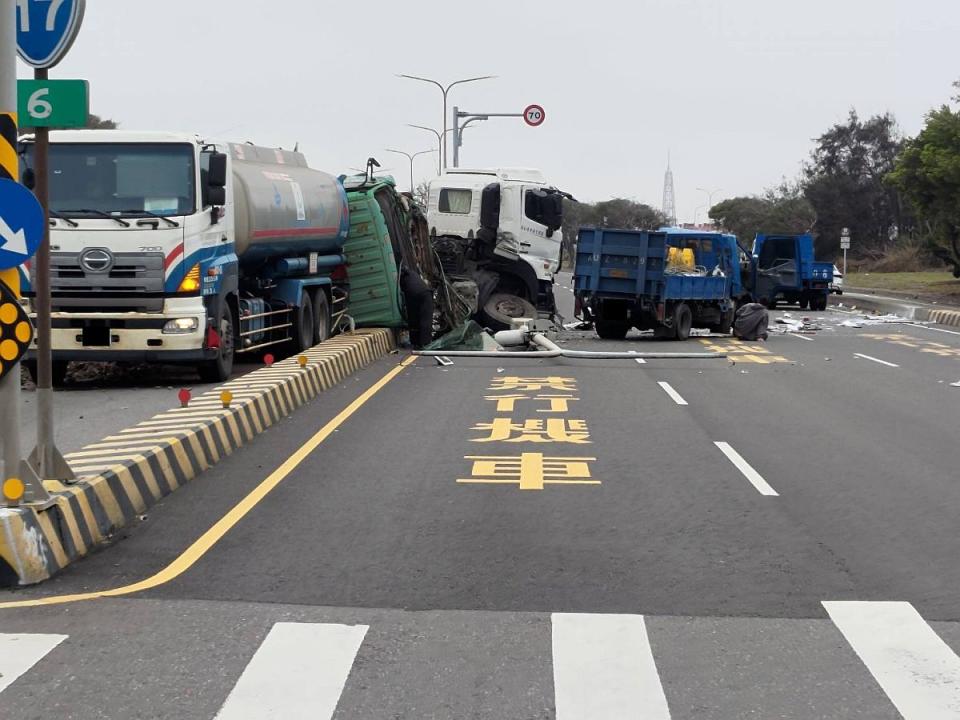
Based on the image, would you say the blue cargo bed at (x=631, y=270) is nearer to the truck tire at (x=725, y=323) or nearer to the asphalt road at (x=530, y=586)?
the truck tire at (x=725, y=323)

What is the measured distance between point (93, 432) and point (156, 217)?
3870mm

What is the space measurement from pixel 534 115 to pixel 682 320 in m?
24.1

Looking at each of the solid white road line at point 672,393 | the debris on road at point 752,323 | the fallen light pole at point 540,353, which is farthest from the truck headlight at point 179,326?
the debris on road at point 752,323

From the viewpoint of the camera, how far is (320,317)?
69.1 feet

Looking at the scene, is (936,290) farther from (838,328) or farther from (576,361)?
(576,361)

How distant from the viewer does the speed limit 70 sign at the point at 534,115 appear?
4956cm

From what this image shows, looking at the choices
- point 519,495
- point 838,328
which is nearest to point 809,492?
point 519,495

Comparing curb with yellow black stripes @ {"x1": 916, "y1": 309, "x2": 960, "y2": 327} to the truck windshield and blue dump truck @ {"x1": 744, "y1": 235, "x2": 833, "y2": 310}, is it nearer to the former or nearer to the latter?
blue dump truck @ {"x1": 744, "y1": 235, "x2": 833, "y2": 310}

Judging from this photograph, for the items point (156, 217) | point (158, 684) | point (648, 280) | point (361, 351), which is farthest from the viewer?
point (648, 280)

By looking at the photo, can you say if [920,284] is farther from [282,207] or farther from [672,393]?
[282,207]

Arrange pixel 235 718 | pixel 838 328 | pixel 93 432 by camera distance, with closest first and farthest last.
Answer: pixel 235 718, pixel 93 432, pixel 838 328

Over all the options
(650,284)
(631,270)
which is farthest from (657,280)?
(631,270)

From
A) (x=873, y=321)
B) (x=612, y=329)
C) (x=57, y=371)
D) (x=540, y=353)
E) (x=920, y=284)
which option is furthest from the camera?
(x=920, y=284)

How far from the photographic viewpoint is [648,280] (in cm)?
2647
